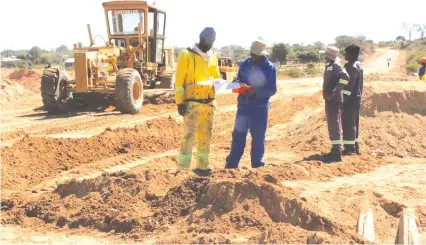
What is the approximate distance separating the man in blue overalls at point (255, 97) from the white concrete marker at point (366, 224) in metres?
1.95

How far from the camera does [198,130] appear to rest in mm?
7246

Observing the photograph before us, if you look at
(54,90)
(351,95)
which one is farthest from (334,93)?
(54,90)

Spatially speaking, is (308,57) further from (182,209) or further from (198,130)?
(182,209)

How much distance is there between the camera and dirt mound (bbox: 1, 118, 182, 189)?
8562 mm

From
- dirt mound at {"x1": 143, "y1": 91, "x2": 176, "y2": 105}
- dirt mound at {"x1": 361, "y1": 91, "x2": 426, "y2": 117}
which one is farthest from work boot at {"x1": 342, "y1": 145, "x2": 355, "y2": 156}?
dirt mound at {"x1": 143, "y1": 91, "x2": 176, "y2": 105}

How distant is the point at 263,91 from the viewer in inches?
281

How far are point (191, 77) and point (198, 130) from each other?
76cm

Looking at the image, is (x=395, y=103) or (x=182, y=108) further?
(x=395, y=103)

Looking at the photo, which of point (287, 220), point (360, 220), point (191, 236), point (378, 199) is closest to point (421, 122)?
point (378, 199)

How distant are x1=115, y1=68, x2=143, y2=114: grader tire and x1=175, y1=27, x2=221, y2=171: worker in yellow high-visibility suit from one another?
21.6 ft

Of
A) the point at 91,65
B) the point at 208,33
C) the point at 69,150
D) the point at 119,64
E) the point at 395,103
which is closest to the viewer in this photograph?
the point at 208,33

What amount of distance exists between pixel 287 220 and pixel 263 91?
95.4 inches

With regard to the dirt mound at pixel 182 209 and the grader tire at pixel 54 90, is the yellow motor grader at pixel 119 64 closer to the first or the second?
the grader tire at pixel 54 90

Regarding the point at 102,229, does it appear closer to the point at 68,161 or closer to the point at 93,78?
the point at 68,161
